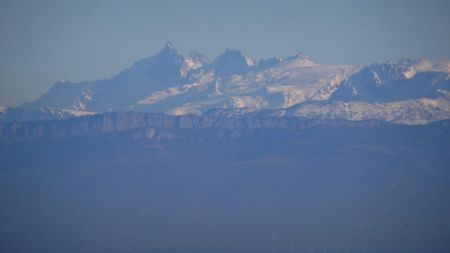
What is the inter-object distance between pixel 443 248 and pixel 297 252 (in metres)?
25.5

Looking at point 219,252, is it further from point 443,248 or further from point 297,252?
point 443,248

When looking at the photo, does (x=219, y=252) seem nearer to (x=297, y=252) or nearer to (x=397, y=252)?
(x=297, y=252)

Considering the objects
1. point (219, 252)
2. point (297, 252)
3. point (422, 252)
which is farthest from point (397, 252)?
point (219, 252)

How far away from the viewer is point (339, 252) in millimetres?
199875

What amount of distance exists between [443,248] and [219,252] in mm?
39309

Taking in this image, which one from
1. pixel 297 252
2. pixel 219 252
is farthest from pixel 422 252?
pixel 219 252

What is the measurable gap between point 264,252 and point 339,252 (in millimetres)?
13407

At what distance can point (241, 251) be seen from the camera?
199750mm

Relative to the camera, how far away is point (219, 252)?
199625 millimetres

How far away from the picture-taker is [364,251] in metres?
199

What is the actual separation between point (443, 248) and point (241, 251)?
35423 mm

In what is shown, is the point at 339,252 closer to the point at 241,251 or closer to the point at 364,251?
the point at 364,251

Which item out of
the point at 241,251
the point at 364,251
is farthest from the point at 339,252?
the point at 241,251

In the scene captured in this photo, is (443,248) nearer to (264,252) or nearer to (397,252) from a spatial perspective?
(397,252)
